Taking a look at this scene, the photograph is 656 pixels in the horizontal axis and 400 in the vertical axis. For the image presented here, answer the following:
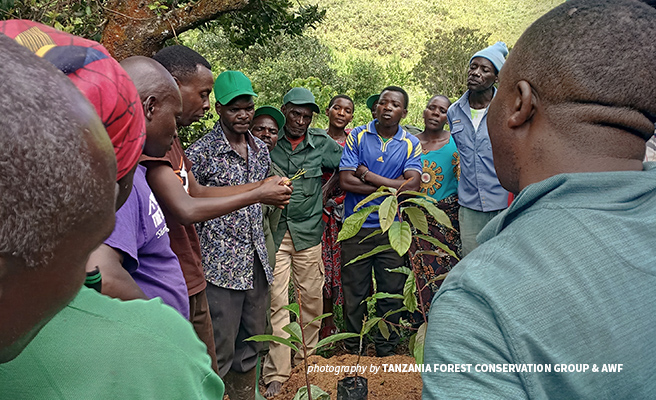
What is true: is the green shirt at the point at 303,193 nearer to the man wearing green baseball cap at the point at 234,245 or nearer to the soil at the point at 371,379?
the man wearing green baseball cap at the point at 234,245

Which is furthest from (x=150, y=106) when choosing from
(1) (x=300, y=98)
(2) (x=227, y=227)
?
(1) (x=300, y=98)

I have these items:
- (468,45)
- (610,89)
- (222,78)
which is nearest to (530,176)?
(610,89)

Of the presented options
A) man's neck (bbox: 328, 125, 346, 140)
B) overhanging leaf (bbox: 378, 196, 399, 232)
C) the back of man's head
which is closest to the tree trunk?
overhanging leaf (bbox: 378, 196, 399, 232)

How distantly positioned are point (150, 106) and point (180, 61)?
0.78 meters

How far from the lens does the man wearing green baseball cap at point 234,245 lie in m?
2.89

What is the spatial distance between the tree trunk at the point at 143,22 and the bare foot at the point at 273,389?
225 cm

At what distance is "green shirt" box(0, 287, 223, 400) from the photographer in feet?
2.15

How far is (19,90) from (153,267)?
4.45ft

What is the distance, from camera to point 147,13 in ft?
10.0

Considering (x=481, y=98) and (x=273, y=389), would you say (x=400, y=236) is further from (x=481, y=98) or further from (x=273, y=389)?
(x=481, y=98)

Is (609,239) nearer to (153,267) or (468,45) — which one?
(153,267)

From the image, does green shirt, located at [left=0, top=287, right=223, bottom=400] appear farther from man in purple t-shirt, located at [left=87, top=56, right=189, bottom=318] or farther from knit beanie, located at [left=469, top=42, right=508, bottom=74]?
knit beanie, located at [left=469, top=42, right=508, bottom=74]

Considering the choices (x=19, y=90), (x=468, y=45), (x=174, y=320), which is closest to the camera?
(x=19, y=90)

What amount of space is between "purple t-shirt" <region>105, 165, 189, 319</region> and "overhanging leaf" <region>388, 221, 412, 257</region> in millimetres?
788
